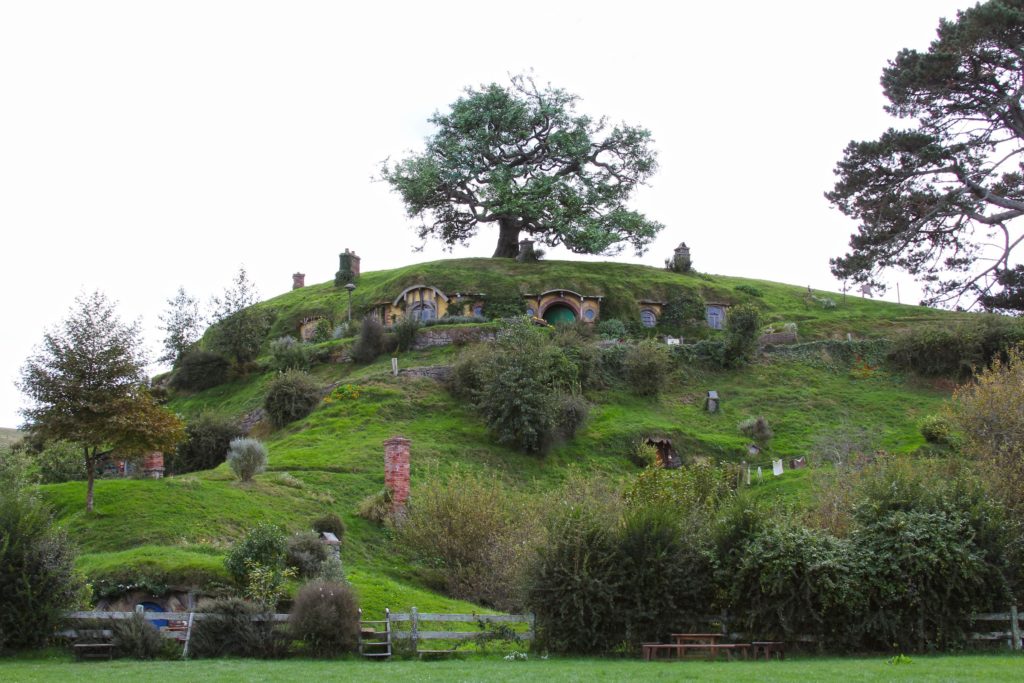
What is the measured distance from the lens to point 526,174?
65.4m

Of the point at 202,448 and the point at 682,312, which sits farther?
the point at 682,312

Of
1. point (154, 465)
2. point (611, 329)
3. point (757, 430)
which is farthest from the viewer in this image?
point (611, 329)

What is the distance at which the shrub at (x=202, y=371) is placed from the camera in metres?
56.4

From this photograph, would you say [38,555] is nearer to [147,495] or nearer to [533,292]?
[147,495]

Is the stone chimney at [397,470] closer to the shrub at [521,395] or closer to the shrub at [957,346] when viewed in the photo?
the shrub at [521,395]

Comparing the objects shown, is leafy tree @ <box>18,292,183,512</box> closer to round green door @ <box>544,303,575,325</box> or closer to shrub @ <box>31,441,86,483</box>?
shrub @ <box>31,441,86,483</box>

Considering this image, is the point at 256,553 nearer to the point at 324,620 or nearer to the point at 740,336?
the point at 324,620

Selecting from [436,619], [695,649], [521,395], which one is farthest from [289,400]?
[695,649]

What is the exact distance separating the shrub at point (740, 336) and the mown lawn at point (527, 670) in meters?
33.8

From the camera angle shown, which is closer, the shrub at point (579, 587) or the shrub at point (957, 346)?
the shrub at point (579, 587)

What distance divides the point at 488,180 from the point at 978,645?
4815 cm

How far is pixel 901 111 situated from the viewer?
44.5m

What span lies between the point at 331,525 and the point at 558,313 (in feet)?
105

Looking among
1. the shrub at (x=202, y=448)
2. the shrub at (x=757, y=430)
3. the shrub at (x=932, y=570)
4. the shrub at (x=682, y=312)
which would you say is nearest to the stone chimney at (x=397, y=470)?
the shrub at (x=202, y=448)
